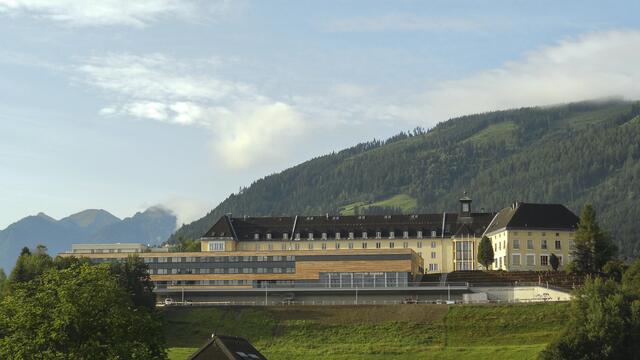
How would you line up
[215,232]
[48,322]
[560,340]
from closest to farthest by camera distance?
1. [48,322]
2. [560,340]
3. [215,232]

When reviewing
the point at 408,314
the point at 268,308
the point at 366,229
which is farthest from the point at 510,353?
the point at 366,229

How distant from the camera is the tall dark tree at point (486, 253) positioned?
586 ft

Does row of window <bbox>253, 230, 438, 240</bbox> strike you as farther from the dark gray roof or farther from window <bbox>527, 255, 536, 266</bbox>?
window <bbox>527, 255, 536, 266</bbox>

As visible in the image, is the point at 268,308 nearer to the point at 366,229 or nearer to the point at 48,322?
the point at 366,229

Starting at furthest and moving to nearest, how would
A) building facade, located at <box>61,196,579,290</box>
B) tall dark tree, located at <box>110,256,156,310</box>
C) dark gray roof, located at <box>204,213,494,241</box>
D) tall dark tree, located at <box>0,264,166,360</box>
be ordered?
dark gray roof, located at <box>204,213,494,241</box>
building facade, located at <box>61,196,579,290</box>
tall dark tree, located at <box>110,256,156,310</box>
tall dark tree, located at <box>0,264,166,360</box>

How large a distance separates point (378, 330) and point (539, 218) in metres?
51.9

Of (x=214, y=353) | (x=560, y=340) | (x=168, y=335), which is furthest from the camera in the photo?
(x=168, y=335)

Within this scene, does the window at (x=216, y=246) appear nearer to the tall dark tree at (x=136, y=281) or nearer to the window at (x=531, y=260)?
the tall dark tree at (x=136, y=281)

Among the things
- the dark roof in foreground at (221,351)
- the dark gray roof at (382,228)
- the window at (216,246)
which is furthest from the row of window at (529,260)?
the dark roof in foreground at (221,351)

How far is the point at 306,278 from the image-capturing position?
559 feet

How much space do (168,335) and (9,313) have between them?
65.2 meters

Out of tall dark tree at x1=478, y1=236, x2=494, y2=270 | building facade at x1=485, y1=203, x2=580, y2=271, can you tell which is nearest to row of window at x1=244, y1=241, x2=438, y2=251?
tall dark tree at x1=478, y1=236, x2=494, y2=270

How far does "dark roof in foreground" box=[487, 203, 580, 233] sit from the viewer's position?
176250 mm

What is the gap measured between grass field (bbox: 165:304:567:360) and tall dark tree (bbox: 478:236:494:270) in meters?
38.2
